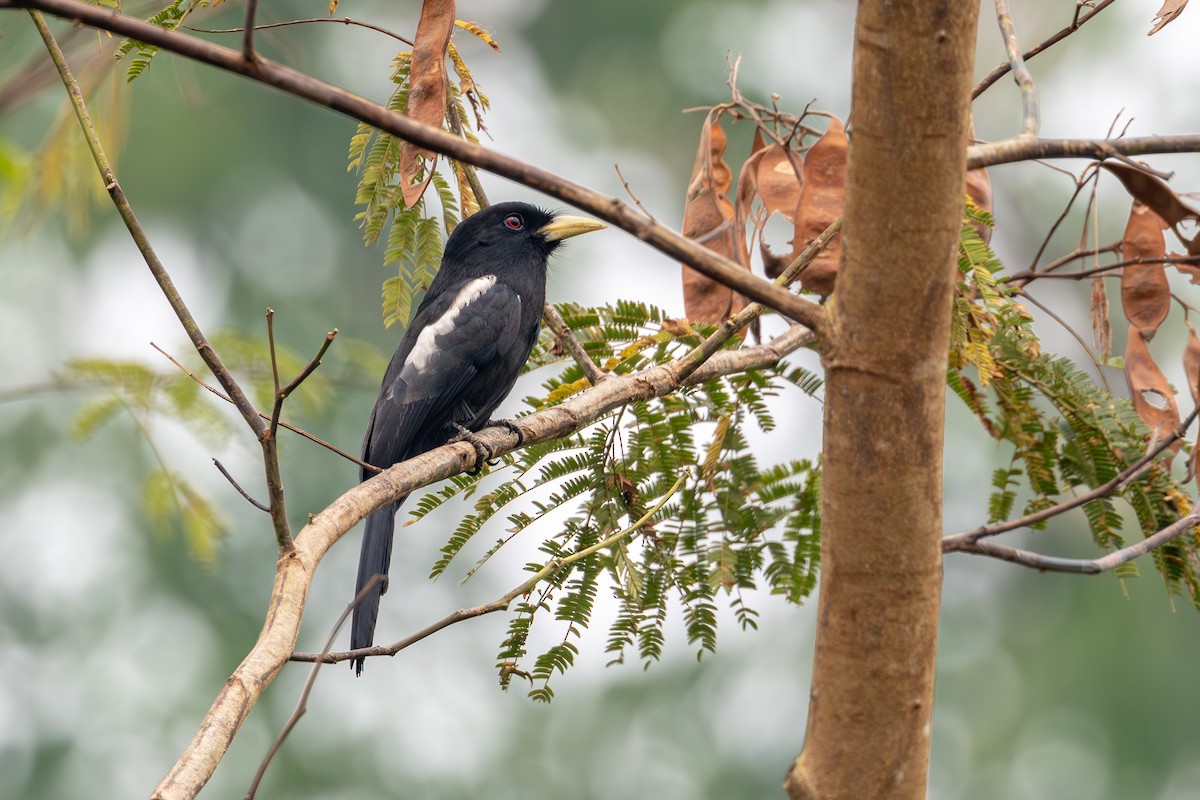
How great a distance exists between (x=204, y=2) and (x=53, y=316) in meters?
12.6

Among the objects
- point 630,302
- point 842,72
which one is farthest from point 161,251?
point 630,302

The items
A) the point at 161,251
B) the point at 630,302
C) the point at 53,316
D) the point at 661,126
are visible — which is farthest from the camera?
the point at 661,126

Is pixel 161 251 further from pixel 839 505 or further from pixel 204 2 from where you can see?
pixel 839 505

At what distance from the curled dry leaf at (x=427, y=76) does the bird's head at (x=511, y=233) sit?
2.09 meters

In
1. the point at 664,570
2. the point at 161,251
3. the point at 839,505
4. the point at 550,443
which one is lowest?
→ the point at 839,505

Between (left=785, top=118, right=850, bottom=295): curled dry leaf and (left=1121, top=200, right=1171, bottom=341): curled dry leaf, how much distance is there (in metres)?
0.69

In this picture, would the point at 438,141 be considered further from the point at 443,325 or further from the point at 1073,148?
the point at 443,325

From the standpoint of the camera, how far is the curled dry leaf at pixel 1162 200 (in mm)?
2496

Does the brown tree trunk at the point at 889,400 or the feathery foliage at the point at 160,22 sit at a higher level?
the feathery foliage at the point at 160,22

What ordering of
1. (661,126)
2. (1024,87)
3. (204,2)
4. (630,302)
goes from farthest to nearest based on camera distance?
(661,126)
(630,302)
(204,2)
(1024,87)

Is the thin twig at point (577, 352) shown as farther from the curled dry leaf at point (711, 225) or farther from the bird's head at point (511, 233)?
the bird's head at point (511, 233)

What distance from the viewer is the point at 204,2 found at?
104 inches

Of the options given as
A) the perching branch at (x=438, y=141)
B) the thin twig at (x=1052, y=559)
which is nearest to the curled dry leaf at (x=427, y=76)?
the perching branch at (x=438, y=141)

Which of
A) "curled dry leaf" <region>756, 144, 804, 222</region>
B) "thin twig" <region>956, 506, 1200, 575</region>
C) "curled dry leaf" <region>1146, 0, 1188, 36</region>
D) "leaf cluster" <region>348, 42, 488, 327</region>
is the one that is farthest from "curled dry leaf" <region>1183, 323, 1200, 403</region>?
"leaf cluster" <region>348, 42, 488, 327</region>
